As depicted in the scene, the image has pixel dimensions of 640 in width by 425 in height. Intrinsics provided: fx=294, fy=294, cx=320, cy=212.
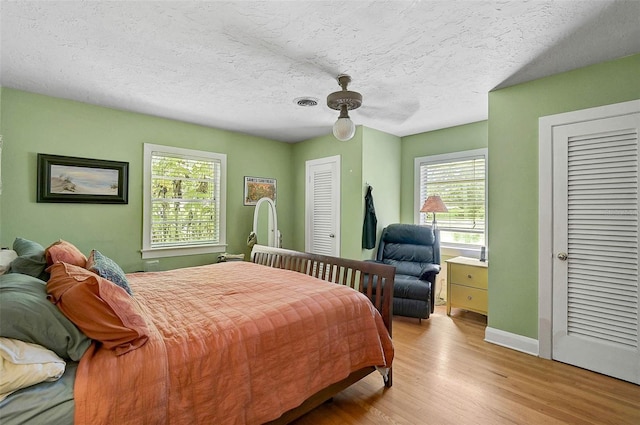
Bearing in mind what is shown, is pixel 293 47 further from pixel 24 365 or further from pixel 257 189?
pixel 257 189


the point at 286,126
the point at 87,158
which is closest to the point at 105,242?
the point at 87,158

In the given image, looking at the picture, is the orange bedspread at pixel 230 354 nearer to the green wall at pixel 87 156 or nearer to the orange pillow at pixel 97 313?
the orange pillow at pixel 97 313

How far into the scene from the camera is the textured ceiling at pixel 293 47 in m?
1.76

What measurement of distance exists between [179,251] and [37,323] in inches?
113

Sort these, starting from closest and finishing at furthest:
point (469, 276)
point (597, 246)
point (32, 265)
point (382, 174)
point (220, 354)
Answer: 1. point (220, 354)
2. point (32, 265)
3. point (597, 246)
4. point (469, 276)
5. point (382, 174)

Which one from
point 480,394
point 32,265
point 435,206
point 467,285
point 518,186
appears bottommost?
point 480,394

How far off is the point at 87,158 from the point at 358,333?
337 centimetres

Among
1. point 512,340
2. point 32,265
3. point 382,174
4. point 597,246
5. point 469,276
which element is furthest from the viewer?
point 382,174

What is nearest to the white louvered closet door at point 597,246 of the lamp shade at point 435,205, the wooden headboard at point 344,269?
the lamp shade at point 435,205

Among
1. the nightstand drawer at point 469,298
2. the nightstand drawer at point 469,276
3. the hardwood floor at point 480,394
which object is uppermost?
the nightstand drawer at point 469,276

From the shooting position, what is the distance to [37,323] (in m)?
1.11

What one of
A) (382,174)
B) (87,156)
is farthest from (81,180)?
(382,174)

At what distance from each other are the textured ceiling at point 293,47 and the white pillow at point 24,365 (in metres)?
1.81

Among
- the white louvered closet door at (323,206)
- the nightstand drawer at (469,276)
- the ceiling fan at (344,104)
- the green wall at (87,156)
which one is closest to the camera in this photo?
the ceiling fan at (344,104)
